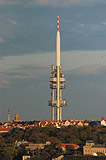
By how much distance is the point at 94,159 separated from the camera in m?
161

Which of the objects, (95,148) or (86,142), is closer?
(95,148)

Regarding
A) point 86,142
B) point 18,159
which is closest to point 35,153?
point 18,159

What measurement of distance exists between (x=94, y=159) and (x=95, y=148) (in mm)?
23678

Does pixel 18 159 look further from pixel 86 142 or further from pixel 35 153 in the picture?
pixel 86 142

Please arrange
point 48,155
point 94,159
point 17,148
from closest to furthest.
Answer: point 94,159 < point 48,155 < point 17,148

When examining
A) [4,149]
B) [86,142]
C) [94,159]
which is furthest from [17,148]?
[94,159]

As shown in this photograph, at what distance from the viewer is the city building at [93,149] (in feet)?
589

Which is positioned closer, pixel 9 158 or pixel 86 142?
pixel 9 158

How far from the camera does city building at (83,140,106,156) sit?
179375 mm

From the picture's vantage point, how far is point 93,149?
602 ft

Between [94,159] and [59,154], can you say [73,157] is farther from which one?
[59,154]

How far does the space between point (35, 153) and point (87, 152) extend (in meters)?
13.2

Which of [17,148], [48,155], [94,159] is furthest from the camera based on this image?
[17,148]

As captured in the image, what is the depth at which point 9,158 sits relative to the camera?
592ft
